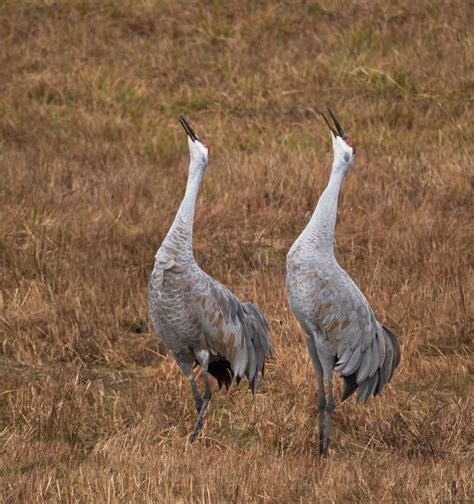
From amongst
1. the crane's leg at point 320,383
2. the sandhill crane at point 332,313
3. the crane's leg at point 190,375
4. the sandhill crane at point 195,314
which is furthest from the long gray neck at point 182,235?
the crane's leg at point 320,383

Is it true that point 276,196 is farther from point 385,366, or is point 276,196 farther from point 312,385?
point 385,366

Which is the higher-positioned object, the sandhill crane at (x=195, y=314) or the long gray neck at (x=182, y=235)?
the long gray neck at (x=182, y=235)

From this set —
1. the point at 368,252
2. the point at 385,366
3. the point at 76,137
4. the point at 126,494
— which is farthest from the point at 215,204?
the point at 126,494

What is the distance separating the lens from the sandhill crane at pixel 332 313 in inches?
216

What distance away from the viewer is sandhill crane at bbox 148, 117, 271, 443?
18.7ft

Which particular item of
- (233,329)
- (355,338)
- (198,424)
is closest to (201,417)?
(198,424)

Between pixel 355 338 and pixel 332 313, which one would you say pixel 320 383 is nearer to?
pixel 355 338

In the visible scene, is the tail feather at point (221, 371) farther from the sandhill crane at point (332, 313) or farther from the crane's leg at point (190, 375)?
the sandhill crane at point (332, 313)

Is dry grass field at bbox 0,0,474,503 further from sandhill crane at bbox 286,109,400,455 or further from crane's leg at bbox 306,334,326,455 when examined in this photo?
sandhill crane at bbox 286,109,400,455

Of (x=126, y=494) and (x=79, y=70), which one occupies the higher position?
(x=126, y=494)

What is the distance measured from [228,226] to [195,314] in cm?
359

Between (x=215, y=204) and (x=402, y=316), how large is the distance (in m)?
2.57

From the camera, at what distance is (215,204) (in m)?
9.52

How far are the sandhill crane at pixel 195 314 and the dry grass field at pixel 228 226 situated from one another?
34 centimetres
